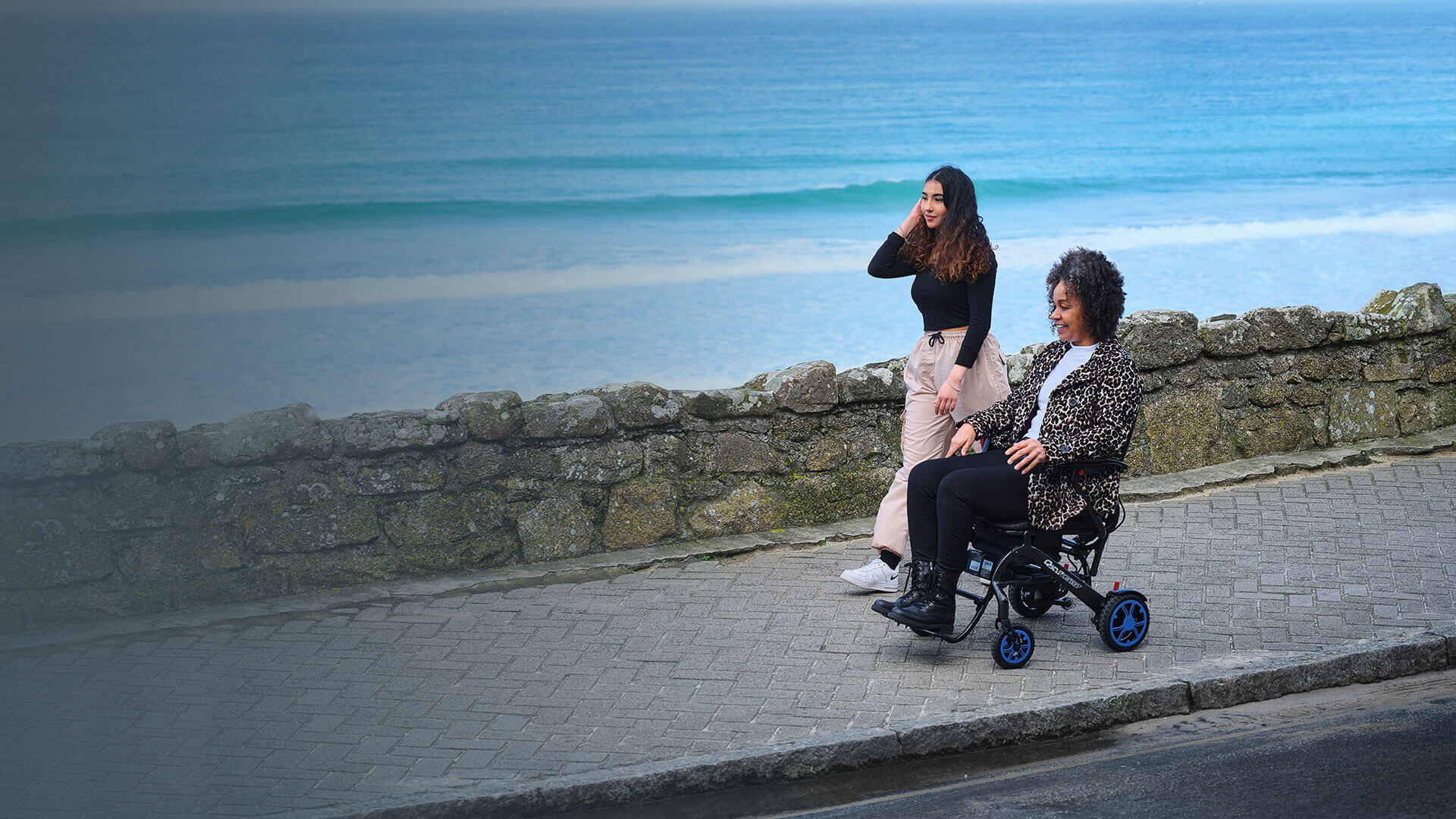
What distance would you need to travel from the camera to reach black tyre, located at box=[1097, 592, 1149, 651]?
213 inches

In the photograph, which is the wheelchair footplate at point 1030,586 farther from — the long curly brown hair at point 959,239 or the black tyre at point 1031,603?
the long curly brown hair at point 959,239

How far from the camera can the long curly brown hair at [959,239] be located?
5.97 m

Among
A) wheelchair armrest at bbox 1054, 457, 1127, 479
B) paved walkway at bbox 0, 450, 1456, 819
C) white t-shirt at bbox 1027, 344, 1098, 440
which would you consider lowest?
Answer: paved walkway at bbox 0, 450, 1456, 819

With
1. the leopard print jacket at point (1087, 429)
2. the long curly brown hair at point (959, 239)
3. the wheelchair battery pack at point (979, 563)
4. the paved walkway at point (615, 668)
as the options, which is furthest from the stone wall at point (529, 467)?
the leopard print jacket at point (1087, 429)

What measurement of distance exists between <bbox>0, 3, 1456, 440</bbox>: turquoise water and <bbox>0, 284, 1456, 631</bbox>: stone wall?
5.00ft

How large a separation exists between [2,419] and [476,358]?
24.5 meters

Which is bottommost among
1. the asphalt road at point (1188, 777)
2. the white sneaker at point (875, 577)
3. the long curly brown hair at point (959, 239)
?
the asphalt road at point (1188, 777)

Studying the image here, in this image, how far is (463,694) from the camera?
17.0 ft

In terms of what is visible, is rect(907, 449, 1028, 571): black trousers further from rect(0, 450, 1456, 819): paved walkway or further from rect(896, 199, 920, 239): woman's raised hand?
rect(896, 199, 920, 239): woman's raised hand

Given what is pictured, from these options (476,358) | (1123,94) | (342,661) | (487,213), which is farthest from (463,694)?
(1123,94)

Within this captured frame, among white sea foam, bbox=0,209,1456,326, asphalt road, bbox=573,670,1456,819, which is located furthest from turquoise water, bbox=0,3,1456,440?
asphalt road, bbox=573,670,1456,819

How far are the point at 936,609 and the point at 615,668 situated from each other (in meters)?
1.40

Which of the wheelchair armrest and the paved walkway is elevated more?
the wheelchair armrest

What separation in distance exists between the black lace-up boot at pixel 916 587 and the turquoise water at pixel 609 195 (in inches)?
103
